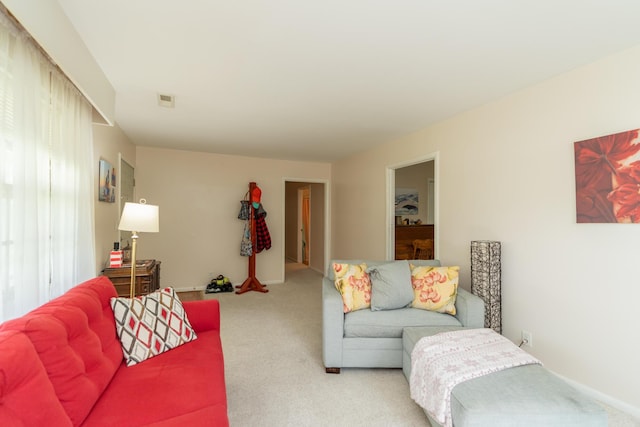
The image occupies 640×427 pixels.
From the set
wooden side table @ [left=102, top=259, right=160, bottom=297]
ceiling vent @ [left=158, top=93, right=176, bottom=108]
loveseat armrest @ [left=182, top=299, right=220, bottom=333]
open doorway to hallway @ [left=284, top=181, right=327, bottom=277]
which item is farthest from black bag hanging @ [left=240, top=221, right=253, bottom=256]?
loveseat armrest @ [left=182, top=299, right=220, bottom=333]

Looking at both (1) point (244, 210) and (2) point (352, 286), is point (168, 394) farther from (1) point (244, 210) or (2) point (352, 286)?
(1) point (244, 210)

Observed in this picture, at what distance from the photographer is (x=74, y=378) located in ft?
3.89

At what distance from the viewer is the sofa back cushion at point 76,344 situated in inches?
44.1

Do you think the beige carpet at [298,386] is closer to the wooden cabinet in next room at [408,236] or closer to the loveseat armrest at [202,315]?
the loveseat armrest at [202,315]

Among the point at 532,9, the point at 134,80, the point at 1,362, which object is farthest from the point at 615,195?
the point at 134,80

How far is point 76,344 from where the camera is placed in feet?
4.25

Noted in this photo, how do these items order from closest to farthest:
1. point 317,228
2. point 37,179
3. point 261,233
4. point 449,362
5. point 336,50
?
point 37,179 < point 449,362 < point 336,50 < point 261,233 < point 317,228

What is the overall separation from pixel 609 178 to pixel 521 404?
1612 mm

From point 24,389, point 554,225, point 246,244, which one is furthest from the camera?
point 246,244

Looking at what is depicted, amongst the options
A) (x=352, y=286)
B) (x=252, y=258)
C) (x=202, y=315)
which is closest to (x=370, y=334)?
(x=352, y=286)

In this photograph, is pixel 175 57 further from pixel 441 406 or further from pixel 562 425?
pixel 562 425

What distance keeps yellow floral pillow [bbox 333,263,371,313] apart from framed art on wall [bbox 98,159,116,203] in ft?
7.60

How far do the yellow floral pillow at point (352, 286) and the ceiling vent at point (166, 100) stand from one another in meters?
2.14

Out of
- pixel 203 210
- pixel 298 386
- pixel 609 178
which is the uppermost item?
pixel 609 178
